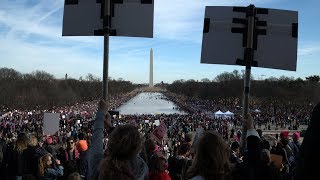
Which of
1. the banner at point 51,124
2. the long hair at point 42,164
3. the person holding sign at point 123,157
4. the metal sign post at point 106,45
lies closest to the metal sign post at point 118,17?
the metal sign post at point 106,45

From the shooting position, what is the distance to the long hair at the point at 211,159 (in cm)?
288

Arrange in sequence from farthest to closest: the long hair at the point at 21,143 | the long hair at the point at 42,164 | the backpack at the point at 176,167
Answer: the long hair at the point at 21,143 < the long hair at the point at 42,164 < the backpack at the point at 176,167

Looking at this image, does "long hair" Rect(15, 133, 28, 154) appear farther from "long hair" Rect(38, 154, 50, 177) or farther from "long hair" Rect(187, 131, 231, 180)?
"long hair" Rect(187, 131, 231, 180)

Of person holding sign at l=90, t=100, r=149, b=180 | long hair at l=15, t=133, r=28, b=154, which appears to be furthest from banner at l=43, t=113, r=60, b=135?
person holding sign at l=90, t=100, r=149, b=180

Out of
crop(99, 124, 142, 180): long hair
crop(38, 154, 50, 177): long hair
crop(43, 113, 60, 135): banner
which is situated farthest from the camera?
crop(43, 113, 60, 135): banner

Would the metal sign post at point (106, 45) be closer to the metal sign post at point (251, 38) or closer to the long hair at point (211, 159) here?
the metal sign post at point (251, 38)

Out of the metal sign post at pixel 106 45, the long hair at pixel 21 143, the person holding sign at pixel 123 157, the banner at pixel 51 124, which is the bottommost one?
the banner at pixel 51 124

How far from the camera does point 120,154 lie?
3.08m

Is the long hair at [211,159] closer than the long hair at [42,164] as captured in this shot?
Yes

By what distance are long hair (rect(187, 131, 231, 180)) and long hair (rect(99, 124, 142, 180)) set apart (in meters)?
0.44

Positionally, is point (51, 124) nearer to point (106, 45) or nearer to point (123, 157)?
point (106, 45)

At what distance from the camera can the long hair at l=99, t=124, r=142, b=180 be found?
3025 mm

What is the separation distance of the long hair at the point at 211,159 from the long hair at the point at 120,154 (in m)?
0.44

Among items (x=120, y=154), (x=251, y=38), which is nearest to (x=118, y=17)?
(x=251, y=38)
